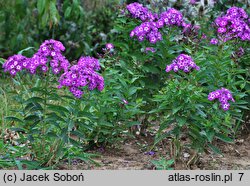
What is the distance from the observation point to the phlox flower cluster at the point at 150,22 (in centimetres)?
479

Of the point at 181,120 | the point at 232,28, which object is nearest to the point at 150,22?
the point at 232,28

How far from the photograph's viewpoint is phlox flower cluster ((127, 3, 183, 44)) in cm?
479

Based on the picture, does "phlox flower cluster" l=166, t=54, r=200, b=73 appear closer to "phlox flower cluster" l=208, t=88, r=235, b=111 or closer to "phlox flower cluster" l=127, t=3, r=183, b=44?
"phlox flower cluster" l=208, t=88, r=235, b=111

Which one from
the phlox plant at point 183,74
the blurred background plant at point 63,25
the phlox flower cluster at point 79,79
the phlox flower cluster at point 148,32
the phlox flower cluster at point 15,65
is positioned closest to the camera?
the phlox flower cluster at point 79,79

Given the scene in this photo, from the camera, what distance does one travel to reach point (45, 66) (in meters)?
4.00

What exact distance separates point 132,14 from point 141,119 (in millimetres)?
1032

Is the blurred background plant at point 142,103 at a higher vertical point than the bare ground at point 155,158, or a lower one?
higher

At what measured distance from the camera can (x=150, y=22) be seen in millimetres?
4906

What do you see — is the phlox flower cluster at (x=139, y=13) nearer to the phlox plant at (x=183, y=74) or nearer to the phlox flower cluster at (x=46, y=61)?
the phlox plant at (x=183, y=74)

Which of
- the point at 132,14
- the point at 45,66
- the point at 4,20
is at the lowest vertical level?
the point at 45,66

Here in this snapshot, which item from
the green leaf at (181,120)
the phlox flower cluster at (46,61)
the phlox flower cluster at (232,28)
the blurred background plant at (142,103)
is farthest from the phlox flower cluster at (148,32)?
the phlox flower cluster at (46,61)

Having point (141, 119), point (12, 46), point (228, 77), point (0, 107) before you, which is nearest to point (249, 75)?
point (228, 77)

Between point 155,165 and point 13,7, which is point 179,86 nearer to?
point 155,165

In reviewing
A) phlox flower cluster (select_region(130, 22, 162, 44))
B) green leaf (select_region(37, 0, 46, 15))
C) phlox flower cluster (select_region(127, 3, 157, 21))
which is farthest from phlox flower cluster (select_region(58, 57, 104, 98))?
green leaf (select_region(37, 0, 46, 15))
